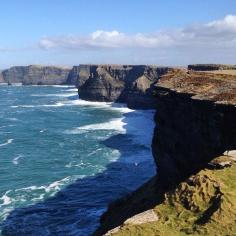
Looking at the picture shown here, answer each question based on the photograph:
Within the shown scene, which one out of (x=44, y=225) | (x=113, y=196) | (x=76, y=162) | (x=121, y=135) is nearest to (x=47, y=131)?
(x=121, y=135)

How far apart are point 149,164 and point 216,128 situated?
39757mm

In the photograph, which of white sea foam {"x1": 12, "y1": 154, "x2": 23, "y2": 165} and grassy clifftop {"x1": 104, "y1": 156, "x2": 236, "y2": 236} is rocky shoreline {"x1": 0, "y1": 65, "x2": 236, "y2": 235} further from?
white sea foam {"x1": 12, "y1": 154, "x2": 23, "y2": 165}

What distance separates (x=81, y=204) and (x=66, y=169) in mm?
17617

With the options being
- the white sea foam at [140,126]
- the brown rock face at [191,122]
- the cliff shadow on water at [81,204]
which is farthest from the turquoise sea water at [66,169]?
the brown rock face at [191,122]

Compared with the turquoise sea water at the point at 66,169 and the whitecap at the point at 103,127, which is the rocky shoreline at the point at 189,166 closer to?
the turquoise sea water at the point at 66,169

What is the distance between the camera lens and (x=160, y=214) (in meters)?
24.7

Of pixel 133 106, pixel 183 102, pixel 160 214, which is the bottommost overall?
pixel 133 106

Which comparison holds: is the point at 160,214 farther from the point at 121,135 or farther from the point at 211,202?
the point at 121,135

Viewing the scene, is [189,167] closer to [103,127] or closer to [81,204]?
[81,204]

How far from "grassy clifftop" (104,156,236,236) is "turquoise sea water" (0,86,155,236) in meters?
25.0

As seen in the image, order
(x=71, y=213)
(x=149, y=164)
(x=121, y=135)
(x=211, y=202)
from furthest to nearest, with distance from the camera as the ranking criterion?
1. (x=121, y=135)
2. (x=149, y=164)
3. (x=71, y=213)
4. (x=211, y=202)

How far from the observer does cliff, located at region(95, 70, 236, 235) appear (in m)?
23.4

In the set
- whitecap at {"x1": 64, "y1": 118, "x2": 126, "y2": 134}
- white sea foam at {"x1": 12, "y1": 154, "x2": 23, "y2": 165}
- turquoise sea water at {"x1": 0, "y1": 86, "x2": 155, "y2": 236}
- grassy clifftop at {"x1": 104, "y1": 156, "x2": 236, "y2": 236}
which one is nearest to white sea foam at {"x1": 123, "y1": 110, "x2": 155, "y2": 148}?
turquoise sea water at {"x1": 0, "y1": 86, "x2": 155, "y2": 236}

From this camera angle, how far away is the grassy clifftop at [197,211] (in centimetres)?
2264
